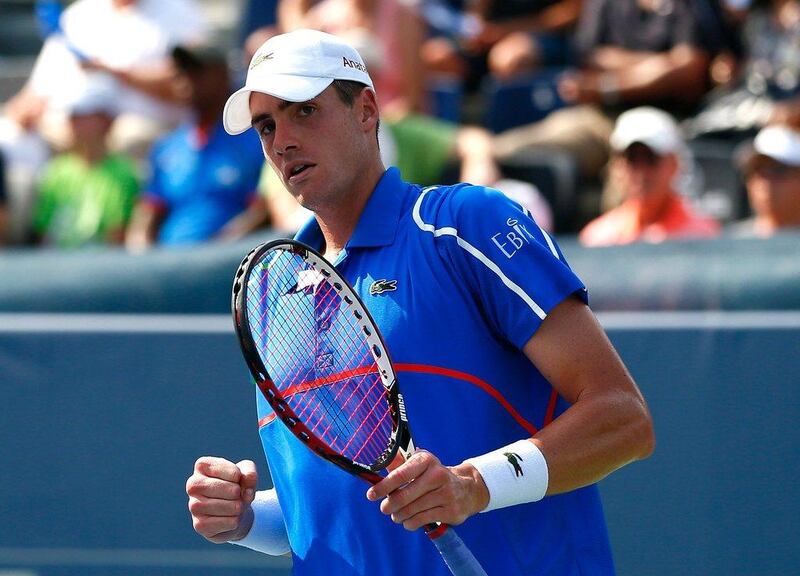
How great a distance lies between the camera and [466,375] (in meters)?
2.30

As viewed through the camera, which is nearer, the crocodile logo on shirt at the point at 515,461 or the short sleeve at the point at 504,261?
the crocodile logo on shirt at the point at 515,461

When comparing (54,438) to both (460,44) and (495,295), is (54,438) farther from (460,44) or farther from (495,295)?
(460,44)

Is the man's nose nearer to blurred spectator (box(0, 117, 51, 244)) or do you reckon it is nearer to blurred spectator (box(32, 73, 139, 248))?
blurred spectator (box(32, 73, 139, 248))

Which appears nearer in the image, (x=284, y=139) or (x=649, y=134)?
(x=284, y=139)

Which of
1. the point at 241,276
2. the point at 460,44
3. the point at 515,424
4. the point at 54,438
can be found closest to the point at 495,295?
the point at 515,424

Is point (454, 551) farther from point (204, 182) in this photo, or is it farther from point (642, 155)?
point (204, 182)

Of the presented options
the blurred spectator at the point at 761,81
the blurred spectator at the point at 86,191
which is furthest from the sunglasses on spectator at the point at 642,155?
the blurred spectator at the point at 86,191

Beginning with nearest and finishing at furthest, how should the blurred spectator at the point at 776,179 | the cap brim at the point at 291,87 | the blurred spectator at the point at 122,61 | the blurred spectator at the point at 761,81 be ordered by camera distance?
the cap brim at the point at 291,87, the blurred spectator at the point at 776,179, the blurred spectator at the point at 761,81, the blurred spectator at the point at 122,61

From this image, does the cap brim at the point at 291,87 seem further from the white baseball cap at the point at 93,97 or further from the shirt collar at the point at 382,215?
the white baseball cap at the point at 93,97

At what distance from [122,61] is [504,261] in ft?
17.1

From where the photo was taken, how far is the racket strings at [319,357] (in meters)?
2.35

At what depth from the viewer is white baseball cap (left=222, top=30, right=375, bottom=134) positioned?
7.69 feet

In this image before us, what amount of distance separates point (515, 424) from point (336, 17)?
15.6 ft

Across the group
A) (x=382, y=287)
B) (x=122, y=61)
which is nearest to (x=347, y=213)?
(x=382, y=287)
